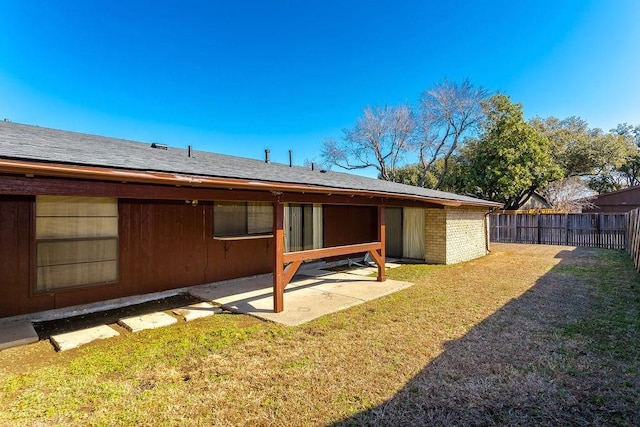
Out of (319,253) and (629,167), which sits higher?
(629,167)

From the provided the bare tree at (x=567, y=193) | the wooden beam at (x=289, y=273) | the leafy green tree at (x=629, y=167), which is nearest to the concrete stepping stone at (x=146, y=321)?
the wooden beam at (x=289, y=273)

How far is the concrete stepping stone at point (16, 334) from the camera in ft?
12.8

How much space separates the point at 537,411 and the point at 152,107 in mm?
18823

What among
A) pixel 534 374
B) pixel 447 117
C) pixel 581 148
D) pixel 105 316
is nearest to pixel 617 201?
pixel 581 148

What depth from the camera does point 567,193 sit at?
24.8 metres

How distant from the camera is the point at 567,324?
4.64 m

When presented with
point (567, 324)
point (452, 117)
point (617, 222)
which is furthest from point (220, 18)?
point (452, 117)

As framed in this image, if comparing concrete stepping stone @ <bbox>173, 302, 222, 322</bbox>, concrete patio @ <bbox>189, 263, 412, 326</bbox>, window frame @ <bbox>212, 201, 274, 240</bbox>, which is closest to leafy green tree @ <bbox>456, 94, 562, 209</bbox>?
concrete patio @ <bbox>189, 263, 412, 326</bbox>

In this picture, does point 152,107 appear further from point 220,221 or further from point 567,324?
point 567,324

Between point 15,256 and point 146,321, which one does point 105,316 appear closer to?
point 146,321

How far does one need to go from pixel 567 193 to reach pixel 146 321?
29561 millimetres

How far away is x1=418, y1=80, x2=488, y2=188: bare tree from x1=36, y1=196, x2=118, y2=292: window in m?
25.3

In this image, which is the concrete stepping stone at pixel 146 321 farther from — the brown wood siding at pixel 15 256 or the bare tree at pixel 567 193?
the bare tree at pixel 567 193

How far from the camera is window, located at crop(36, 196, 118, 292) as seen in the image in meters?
4.92
